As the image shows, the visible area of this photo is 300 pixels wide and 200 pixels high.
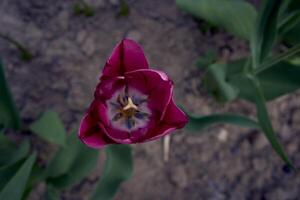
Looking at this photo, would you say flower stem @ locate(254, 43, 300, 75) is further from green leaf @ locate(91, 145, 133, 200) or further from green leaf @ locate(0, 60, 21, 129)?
green leaf @ locate(0, 60, 21, 129)

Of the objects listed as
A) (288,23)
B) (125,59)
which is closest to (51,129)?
(125,59)

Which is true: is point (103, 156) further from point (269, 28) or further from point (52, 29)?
point (269, 28)

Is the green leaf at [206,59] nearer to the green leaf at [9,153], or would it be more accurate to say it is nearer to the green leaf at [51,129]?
the green leaf at [51,129]

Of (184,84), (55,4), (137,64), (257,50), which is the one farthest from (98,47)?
Result: (137,64)

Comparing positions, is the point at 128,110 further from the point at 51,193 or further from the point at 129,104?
the point at 51,193

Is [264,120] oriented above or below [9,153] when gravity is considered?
above

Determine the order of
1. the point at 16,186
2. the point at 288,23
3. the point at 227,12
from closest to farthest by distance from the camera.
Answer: the point at 16,186 < the point at 288,23 < the point at 227,12

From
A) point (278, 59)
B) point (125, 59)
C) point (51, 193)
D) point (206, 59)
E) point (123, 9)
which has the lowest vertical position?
point (51, 193)

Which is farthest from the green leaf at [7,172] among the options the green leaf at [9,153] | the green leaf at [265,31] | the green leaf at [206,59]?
the green leaf at [206,59]
